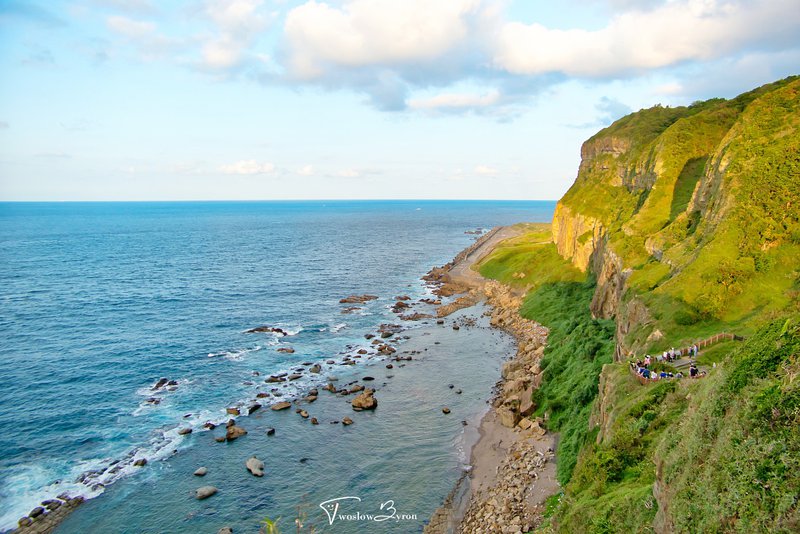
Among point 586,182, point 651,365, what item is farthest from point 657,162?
point 651,365

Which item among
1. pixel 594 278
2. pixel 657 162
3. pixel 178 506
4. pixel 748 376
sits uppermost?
pixel 657 162

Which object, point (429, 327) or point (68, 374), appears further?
point (429, 327)

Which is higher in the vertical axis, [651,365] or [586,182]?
[586,182]

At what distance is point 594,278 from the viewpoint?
8512 centimetres

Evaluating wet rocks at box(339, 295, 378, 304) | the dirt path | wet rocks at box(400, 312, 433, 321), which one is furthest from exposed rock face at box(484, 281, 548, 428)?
wet rocks at box(339, 295, 378, 304)

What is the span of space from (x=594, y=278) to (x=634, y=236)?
20.9 metres

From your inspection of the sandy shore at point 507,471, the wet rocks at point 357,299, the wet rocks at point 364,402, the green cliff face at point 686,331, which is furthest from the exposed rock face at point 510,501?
the wet rocks at point 357,299

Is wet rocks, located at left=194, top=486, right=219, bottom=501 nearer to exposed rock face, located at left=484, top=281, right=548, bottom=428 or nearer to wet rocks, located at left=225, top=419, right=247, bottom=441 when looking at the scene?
wet rocks, located at left=225, top=419, right=247, bottom=441

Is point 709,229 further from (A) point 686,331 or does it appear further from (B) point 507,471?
(B) point 507,471

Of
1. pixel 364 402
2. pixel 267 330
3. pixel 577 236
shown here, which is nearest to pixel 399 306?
pixel 267 330

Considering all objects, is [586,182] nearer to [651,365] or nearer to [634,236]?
[634,236]

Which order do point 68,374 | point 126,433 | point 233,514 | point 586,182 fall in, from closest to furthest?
point 233,514
point 126,433
point 68,374
point 586,182

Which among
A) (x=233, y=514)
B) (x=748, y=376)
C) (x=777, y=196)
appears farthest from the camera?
(x=777, y=196)

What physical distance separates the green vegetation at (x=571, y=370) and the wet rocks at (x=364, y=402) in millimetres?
18270
